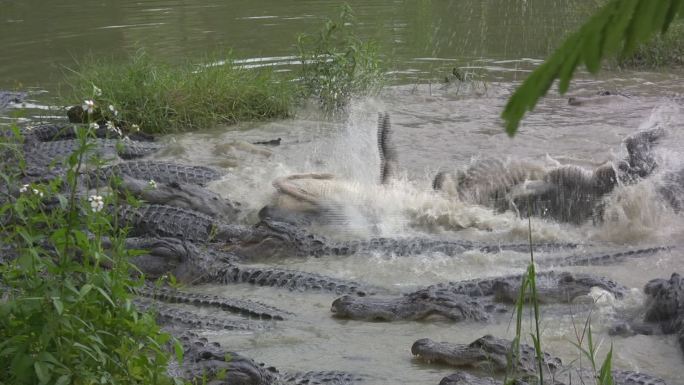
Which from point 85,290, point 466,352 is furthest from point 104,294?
point 466,352

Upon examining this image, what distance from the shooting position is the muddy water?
4.76 m

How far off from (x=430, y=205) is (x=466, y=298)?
2082 millimetres

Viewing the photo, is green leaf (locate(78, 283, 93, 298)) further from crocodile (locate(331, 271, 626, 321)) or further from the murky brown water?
crocodile (locate(331, 271, 626, 321))

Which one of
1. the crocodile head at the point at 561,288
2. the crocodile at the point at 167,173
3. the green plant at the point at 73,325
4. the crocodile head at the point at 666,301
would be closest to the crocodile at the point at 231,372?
the green plant at the point at 73,325

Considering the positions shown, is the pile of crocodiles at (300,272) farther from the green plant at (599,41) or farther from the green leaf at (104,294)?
the green plant at (599,41)

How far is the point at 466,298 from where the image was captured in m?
5.18

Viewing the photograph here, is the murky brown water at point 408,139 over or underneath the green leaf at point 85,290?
underneath

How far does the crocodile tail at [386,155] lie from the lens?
7750 mm

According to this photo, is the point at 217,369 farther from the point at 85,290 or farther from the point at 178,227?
the point at 178,227

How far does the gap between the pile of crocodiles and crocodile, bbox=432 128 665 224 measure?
12 mm

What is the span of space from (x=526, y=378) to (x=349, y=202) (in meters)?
3.58

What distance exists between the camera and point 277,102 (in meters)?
10.3

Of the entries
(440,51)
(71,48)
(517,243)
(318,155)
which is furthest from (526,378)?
(71,48)

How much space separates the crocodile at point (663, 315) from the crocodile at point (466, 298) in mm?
399
